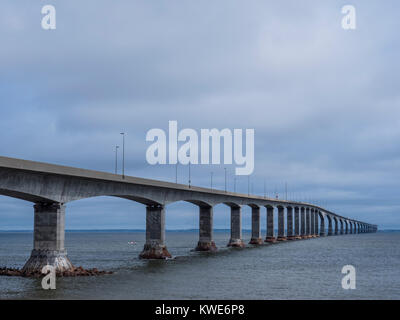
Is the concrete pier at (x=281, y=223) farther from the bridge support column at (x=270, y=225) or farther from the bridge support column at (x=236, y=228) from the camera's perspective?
the bridge support column at (x=236, y=228)

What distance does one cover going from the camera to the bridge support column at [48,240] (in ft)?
161

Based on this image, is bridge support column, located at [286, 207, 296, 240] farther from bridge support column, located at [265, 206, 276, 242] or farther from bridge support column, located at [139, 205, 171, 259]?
bridge support column, located at [139, 205, 171, 259]

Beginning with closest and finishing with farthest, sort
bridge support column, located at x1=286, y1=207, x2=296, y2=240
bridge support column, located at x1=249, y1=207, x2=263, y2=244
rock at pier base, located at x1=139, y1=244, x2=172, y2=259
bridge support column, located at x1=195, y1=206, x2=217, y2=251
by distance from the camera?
rock at pier base, located at x1=139, y1=244, x2=172, y2=259
bridge support column, located at x1=195, y1=206, x2=217, y2=251
bridge support column, located at x1=249, y1=207, x2=263, y2=244
bridge support column, located at x1=286, y1=207, x2=296, y2=240

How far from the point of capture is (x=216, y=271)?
180ft

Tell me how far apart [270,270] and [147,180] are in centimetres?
1938

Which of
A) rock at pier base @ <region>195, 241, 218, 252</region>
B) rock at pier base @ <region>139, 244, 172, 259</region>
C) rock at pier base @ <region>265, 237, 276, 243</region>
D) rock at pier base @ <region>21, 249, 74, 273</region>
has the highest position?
rock at pier base @ <region>21, 249, 74, 273</region>

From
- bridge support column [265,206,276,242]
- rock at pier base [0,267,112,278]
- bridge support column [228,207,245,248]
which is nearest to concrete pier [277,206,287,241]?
bridge support column [265,206,276,242]

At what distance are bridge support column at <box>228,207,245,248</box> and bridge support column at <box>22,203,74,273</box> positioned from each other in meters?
61.9

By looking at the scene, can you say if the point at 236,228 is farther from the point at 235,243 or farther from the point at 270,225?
the point at 270,225

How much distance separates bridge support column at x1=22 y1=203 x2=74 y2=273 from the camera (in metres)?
49.1

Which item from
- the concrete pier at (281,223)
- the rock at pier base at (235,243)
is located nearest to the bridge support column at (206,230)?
the rock at pier base at (235,243)

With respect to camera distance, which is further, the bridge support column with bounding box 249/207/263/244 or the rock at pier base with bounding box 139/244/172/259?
the bridge support column with bounding box 249/207/263/244

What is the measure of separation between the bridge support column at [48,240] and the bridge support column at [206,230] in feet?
148
